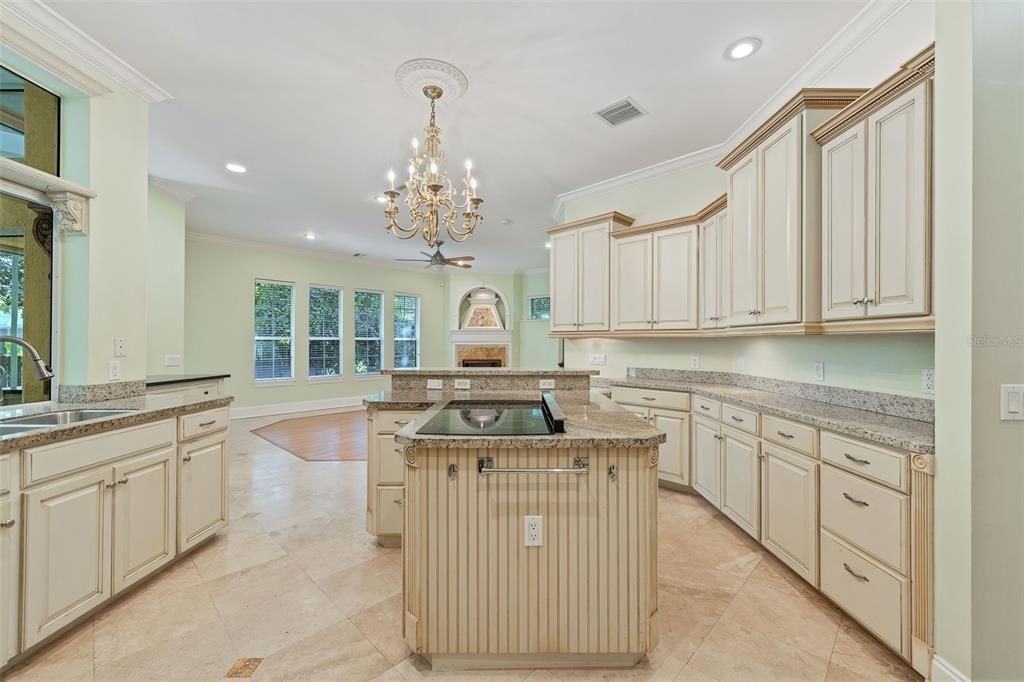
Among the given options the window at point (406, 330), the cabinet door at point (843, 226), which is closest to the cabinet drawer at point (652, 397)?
the cabinet door at point (843, 226)

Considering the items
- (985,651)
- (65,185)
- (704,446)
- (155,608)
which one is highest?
(65,185)

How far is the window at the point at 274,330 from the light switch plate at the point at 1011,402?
8.13m

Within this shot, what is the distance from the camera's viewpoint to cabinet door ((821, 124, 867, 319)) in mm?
1946

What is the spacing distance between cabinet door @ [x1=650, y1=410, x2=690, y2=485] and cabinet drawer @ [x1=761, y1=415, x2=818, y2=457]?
95 centimetres

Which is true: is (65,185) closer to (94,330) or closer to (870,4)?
(94,330)

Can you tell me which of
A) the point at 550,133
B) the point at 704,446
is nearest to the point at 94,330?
the point at 550,133

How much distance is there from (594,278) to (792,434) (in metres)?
2.38

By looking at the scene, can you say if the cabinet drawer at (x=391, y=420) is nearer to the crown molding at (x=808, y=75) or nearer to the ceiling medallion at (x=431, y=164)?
the ceiling medallion at (x=431, y=164)

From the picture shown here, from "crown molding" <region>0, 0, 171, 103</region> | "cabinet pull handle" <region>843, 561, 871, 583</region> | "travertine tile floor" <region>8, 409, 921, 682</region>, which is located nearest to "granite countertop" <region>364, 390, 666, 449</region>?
"travertine tile floor" <region>8, 409, 921, 682</region>

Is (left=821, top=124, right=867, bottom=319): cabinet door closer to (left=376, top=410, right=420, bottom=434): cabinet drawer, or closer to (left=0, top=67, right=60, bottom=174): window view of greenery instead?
(left=376, top=410, right=420, bottom=434): cabinet drawer

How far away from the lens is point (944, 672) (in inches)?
56.4

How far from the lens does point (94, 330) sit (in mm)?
2367

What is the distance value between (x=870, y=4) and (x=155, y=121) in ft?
15.3

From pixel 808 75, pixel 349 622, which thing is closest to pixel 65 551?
pixel 349 622
